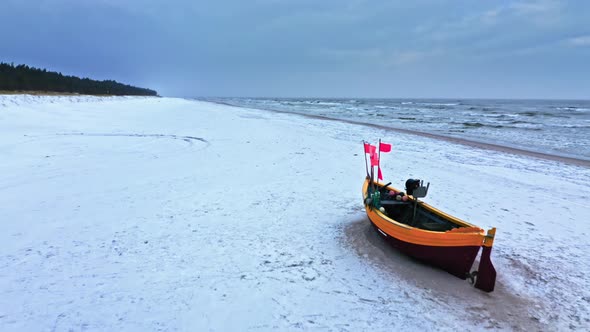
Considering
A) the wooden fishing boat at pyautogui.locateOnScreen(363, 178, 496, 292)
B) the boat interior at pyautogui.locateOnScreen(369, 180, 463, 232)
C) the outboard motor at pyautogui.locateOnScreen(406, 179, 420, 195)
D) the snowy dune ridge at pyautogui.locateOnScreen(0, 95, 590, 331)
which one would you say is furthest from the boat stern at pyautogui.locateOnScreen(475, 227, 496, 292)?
the outboard motor at pyautogui.locateOnScreen(406, 179, 420, 195)

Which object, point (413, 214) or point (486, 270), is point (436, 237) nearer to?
point (486, 270)

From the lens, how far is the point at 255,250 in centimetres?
515

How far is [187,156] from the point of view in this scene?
1145 centimetres

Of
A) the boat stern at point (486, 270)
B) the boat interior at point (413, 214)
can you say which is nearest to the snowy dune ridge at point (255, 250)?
the boat stern at point (486, 270)

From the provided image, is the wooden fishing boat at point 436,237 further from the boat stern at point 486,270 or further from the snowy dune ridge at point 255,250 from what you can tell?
the snowy dune ridge at point 255,250

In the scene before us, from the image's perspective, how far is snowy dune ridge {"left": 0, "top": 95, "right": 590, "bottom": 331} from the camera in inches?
147

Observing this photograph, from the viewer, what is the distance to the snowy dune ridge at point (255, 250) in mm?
3730

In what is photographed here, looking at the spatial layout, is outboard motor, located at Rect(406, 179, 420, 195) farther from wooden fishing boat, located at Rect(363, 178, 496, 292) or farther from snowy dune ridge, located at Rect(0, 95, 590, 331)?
snowy dune ridge, located at Rect(0, 95, 590, 331)

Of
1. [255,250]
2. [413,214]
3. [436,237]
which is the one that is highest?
[436,237]

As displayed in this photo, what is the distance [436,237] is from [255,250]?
2.70m

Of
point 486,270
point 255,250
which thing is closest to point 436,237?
point 486,270

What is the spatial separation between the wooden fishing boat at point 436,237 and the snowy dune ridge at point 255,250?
21cm

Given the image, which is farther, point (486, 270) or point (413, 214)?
point (413, 214)

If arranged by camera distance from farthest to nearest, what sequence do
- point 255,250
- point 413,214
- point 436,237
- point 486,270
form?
point 413,214 → point 255,250 → point 436,237 → point 486,270
